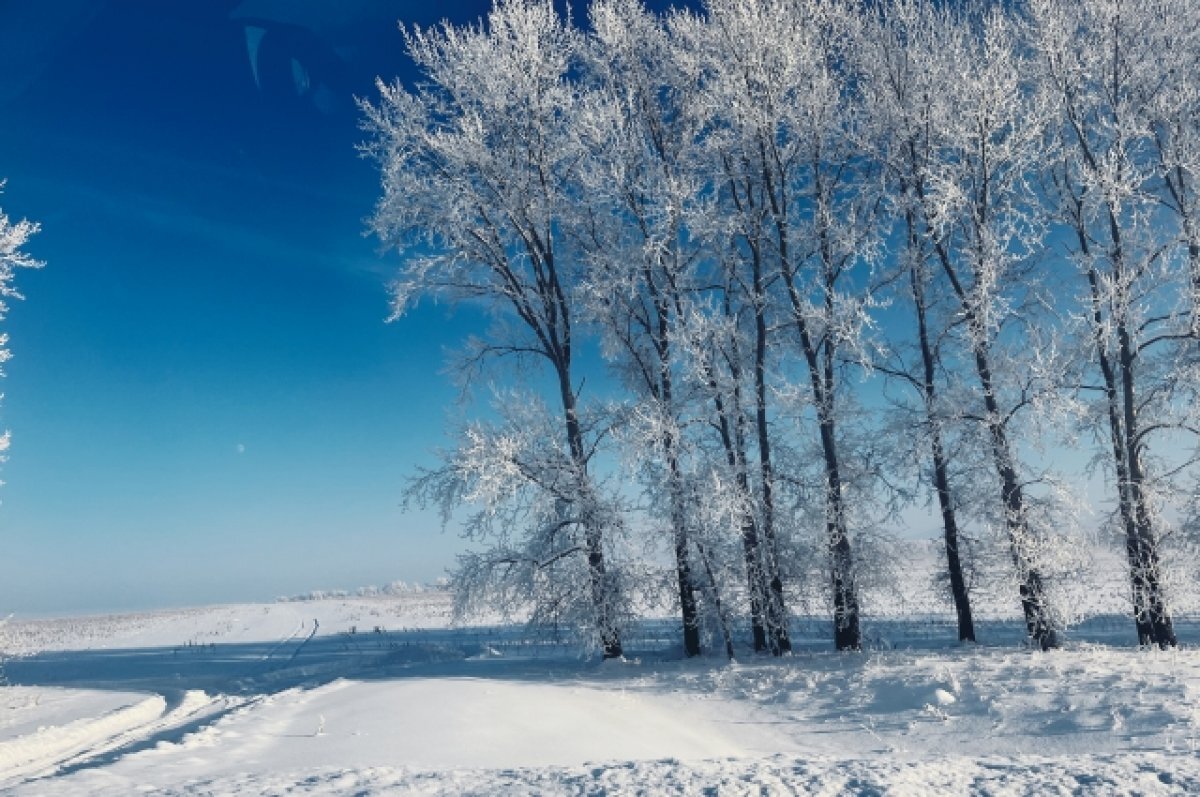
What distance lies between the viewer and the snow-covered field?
601 centimetres

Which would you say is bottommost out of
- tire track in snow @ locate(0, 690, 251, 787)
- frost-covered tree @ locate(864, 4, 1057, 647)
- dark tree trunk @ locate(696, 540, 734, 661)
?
tire track in snow @ locate(0, 690, 251, 787)

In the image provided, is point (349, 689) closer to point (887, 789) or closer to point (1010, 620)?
point (887, 789)

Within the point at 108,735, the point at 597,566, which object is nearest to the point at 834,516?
the point at 597,566

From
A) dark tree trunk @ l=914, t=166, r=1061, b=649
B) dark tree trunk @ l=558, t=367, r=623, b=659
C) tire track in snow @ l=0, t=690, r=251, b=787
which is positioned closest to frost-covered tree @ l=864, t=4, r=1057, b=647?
dark tree trunk @ l=914, t=166, r=1061, b=649

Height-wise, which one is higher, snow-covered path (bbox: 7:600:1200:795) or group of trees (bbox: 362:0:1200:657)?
group of trees (bbox: 362:0:1200:657)

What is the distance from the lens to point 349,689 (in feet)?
39.9

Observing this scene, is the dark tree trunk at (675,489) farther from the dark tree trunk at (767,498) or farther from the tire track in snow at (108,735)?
the tire track in snow at (108,735)

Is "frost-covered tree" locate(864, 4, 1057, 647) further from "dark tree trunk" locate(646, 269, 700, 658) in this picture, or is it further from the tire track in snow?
the tire track in snow

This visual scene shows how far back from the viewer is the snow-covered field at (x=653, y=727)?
6010 mm

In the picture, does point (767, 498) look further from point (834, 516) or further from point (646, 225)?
point (646, 225)

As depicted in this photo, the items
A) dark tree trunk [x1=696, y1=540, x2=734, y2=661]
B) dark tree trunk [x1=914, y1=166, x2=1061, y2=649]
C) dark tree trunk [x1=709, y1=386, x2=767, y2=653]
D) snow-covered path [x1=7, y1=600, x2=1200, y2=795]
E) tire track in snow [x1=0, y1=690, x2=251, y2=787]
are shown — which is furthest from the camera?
dark tree trunk [x1=696, y1=540, x2=734, y2=661]

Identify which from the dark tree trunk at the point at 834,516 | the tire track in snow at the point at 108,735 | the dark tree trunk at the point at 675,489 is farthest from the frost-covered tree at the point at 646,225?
the tire track in snow at the point at 108,735

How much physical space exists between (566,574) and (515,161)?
7.88 meters

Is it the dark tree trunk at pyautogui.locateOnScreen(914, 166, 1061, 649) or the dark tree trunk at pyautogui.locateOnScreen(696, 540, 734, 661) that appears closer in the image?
the dark tree trunk at pyautogui.locateOnScreen(914, 166, 1061, 649)
